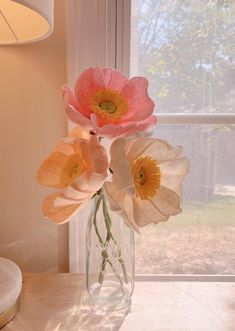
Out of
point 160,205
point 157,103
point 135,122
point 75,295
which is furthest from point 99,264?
point 157,103

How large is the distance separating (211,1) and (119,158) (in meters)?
0.57

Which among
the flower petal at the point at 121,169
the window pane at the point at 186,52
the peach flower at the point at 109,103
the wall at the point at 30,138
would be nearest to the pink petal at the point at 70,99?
the peach flower at the point at 109,103

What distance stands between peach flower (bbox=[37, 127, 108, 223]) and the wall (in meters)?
0.19

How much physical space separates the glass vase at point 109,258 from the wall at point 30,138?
0.17 meters

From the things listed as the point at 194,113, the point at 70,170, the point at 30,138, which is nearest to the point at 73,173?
the point at 70,170

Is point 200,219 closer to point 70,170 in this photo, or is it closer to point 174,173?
point 174,173

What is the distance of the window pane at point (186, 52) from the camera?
0.85 m

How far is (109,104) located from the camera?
59 centimetres

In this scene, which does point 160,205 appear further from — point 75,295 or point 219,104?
point 219,104

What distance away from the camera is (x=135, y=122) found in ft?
1.92

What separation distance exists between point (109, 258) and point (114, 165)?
237 mm

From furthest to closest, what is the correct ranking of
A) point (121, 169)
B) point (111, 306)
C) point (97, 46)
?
point (97, 46), point (111, 306), point (121, 169)

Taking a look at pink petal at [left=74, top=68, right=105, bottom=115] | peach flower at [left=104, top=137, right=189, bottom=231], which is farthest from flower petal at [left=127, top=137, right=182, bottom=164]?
pink petal at [left=74, top=68, right=105, bottom=115]

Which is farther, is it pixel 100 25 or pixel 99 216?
pixel 100 25
